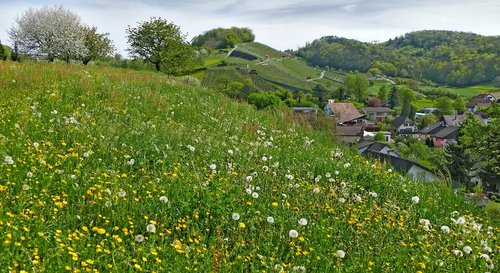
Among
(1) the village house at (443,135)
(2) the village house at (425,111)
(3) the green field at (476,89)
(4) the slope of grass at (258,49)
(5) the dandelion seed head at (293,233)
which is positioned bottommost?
(1) the village house at (443,135)

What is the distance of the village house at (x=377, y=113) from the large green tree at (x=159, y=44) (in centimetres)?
8824

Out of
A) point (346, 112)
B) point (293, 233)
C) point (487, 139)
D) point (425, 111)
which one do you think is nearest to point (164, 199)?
point (293, 233)

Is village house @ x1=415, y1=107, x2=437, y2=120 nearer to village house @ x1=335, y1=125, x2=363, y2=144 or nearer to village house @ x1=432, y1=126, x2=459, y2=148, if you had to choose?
village house @ x1=432, y1=126, x2=459, y2=148

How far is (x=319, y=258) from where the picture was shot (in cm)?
373

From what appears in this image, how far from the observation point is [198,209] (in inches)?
176

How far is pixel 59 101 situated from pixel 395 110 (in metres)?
135

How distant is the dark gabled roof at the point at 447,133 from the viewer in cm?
9206

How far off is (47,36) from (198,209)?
42770 millimetres

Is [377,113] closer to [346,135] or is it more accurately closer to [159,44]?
[346,135]

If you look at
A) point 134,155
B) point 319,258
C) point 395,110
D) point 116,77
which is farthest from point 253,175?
point 395,110

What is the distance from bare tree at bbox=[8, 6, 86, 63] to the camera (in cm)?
4031

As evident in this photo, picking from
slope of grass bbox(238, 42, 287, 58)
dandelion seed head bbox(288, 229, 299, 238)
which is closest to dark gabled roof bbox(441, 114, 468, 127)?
slope of grass bbox(238, 42, 287, 58)

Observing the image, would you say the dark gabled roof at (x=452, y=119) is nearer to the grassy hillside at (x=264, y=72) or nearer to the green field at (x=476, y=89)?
the grassy hillside at (x=264, y=72)

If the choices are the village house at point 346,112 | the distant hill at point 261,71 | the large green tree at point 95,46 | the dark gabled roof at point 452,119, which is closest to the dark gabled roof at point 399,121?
the village house at point 346,112
